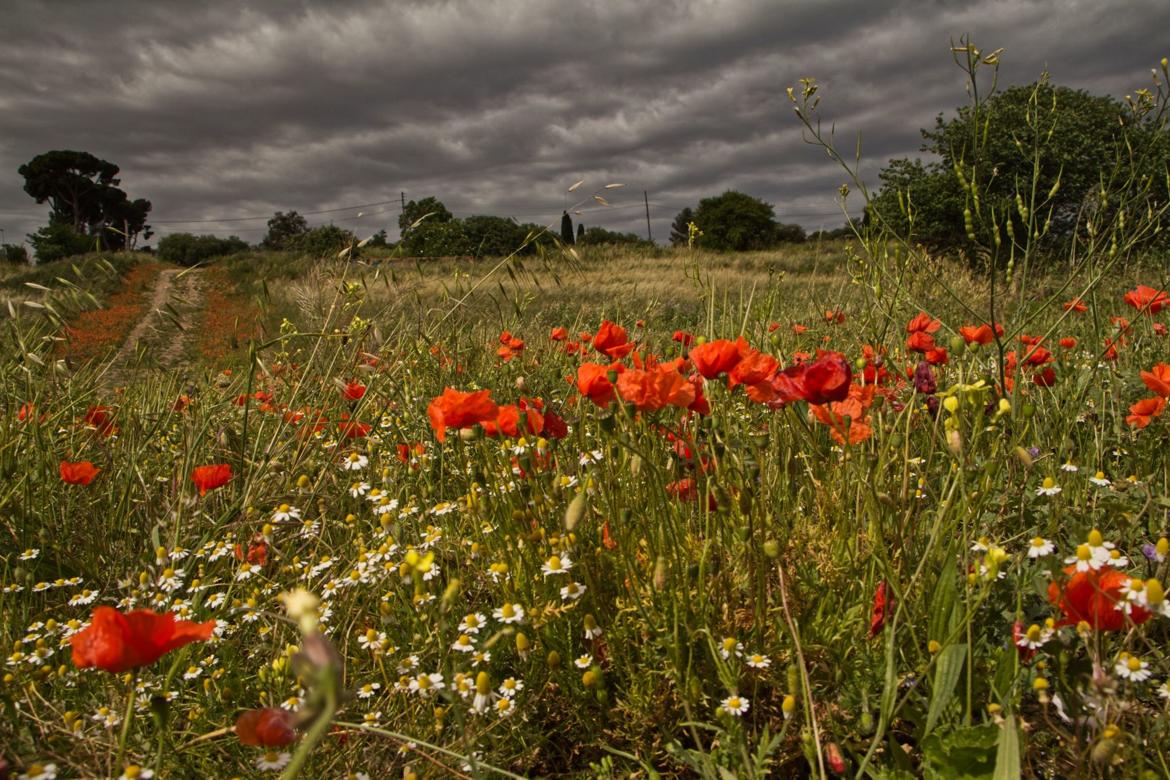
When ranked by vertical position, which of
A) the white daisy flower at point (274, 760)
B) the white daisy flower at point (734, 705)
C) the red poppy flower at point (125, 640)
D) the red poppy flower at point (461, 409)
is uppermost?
the red poppy flower at point (461, 409)

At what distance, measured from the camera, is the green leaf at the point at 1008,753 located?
3.17 ft

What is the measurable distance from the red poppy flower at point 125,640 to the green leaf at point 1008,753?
3.56 feet

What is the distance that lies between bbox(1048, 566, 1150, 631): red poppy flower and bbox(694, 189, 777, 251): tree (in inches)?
1793

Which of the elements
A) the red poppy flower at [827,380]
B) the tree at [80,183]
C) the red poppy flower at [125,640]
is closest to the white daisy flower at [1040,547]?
the red poppy flower at [827,380]

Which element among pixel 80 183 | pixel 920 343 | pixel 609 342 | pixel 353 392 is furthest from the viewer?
pixel 80 183

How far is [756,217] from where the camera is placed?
1925 inches

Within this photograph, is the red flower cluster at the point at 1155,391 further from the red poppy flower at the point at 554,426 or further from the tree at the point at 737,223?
the tree at the point at 737,223

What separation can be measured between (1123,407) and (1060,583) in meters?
1.93

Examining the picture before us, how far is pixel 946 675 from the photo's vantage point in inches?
45.8

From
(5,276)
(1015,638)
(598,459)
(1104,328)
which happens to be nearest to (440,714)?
(598,459)

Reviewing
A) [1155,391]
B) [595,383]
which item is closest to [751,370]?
[595,383]

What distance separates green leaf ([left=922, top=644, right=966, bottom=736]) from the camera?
1148 millimetres

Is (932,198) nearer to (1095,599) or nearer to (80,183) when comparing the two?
(1095,599)

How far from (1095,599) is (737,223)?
49.9 m
